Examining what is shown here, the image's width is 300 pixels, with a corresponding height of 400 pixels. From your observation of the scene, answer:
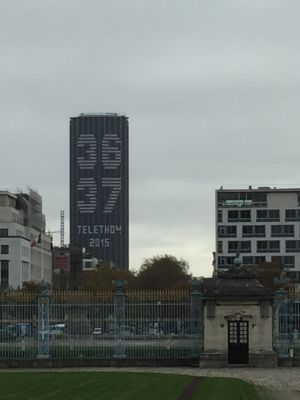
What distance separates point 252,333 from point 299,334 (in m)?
2.63

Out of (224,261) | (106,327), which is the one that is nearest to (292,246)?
(224,261)

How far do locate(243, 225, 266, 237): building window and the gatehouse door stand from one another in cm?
9995

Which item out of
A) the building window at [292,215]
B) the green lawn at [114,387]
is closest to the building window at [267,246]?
the building window at [292,215]

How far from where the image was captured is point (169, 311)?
51.2m

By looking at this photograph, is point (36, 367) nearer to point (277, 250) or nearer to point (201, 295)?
point (201, 295)

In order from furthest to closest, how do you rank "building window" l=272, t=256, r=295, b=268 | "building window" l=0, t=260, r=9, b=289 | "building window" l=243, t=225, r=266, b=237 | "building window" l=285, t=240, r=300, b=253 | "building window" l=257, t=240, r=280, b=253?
1. "building window" l=0, t=260, r=9, b=289
2. "building window" l=243, t=225, r=266, b=237
3. "building window" l=257, t=240, r=280, b=253
4. "building window" l=285, t=240, r=300, b=253
5. "building window" l=272, t=256, r=295, b=268

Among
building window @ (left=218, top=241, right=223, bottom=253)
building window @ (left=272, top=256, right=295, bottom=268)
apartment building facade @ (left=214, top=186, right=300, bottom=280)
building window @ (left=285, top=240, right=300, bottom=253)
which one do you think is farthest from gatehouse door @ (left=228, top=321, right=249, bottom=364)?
building window @ (left=218, top=241, right=223, bottom=253)

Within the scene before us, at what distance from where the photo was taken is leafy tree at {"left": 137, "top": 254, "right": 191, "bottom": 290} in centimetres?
14000

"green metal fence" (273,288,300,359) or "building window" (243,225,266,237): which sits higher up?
"building window" (243,225,266,237)

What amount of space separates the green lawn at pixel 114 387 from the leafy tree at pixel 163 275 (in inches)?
3676

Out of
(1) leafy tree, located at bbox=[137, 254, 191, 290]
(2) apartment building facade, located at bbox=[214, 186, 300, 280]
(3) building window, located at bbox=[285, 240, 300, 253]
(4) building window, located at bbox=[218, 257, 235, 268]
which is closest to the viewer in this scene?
(1) leafy tree, located at bbox=[137, 254, 191, 290]

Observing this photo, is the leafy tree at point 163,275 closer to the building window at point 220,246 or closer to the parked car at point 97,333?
the building window at point 220,246

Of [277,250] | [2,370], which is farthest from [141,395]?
[277,250]

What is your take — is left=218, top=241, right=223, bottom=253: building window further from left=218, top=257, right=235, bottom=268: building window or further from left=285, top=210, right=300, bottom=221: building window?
left=285, top=210, right=300, bottom=221: building window
